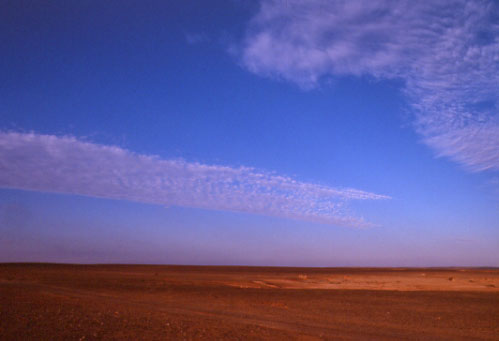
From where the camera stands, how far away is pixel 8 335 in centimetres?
1051

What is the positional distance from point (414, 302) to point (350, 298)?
411 centimetres

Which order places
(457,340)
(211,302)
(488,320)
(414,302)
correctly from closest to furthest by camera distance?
(457,340) → (488,320) → (211,302) → (414,302)

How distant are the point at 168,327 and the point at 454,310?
57.8 feet

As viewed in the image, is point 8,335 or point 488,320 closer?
point 8,335

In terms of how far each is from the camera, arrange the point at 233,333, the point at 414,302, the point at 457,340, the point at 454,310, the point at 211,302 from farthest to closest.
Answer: the point at 414,302 → the point at 211,302 → the point at 454,310 → the point at 457,340 → the point at 233,333

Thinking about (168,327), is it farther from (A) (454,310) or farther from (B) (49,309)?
(A) (454,310)

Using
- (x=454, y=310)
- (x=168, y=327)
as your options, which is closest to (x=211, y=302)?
(x=168, y=327)

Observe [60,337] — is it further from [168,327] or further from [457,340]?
[457,340]

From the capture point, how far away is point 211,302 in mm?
24625

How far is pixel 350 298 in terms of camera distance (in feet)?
92.2

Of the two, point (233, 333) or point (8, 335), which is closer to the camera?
point (8, 335)

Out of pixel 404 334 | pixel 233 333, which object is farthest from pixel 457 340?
pixel 233 333

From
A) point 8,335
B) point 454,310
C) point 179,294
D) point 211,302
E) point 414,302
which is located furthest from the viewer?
point 179,294

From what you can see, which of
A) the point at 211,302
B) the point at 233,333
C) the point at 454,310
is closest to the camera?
the point at 233,333
